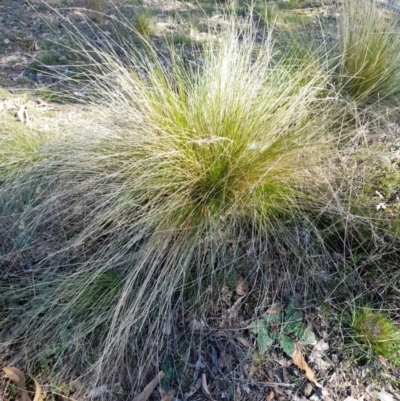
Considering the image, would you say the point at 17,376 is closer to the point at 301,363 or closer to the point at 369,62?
the point at 301,363

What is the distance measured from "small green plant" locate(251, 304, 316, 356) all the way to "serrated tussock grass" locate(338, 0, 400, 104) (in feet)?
5.41

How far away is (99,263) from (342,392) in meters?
1.21

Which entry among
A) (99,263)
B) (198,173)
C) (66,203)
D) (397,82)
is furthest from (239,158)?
(397,82)

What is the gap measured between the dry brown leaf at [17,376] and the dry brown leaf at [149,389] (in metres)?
0.45

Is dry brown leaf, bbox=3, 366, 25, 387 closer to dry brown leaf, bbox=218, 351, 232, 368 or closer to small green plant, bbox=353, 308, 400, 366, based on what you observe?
dry brown leaf, bbox=218, 351, 232, 368

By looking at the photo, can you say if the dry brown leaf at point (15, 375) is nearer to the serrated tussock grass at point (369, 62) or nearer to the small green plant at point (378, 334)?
the small green plant at point (378, 334)

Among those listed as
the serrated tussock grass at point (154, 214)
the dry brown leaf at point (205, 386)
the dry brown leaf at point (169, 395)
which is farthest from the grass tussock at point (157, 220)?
the dry brown leaf at point (205, 386)

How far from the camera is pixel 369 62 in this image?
255 cm

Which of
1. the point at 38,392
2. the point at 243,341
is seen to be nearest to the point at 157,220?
the point at 243,341

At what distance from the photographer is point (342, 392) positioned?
145cm

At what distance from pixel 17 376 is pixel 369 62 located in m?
2.84

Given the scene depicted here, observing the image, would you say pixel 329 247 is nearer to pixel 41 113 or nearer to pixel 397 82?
pixel 397 82

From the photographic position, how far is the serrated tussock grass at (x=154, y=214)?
155 cm

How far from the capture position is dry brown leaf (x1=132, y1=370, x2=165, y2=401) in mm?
1439
